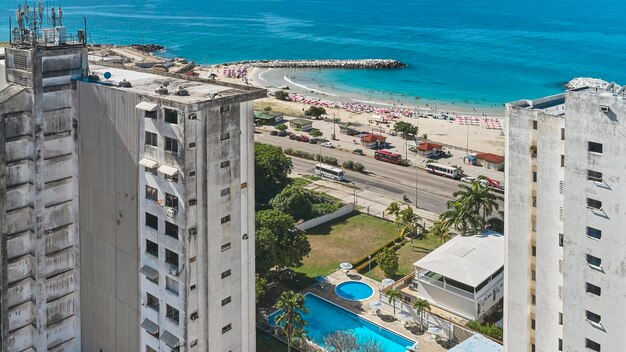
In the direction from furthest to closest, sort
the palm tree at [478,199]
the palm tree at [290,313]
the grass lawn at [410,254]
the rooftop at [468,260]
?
the palm tree at [478,199] < the grass lawn at [410,254] < the rooftop at [468,260] < the palm tree at [290,313]

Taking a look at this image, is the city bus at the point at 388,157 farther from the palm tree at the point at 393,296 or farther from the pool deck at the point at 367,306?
the palm tree at the point at 393,296

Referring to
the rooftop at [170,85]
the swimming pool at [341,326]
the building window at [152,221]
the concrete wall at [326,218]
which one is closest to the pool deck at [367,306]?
the swimming pool at [341,326]

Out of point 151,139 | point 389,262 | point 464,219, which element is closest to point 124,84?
point 151,139

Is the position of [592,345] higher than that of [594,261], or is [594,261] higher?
[594,261]

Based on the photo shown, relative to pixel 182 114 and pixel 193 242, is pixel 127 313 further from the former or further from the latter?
pixel 182 114

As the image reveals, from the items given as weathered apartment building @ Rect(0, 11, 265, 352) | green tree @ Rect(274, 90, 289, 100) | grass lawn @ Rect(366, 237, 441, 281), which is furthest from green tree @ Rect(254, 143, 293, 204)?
green tree @ Rect(274, 90, 289, 100)

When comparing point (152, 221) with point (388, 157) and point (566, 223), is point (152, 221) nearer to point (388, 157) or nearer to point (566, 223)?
point (566, 223)
